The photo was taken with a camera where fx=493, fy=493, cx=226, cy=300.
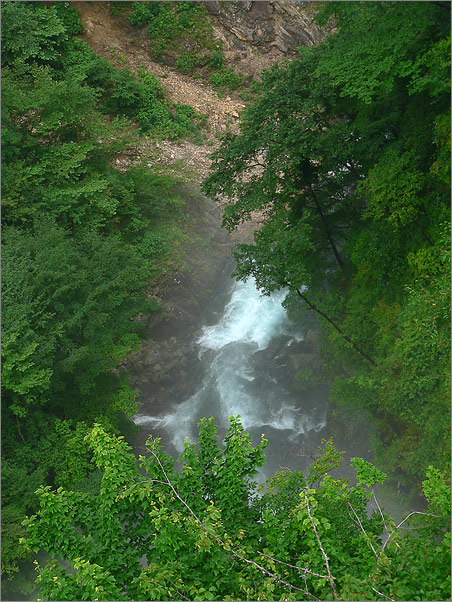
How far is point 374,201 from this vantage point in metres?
10.8

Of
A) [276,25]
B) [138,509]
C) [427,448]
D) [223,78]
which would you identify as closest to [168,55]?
[223,78]

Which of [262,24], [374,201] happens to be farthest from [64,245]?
[262,24]

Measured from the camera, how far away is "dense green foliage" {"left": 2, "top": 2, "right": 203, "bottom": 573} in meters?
11.7

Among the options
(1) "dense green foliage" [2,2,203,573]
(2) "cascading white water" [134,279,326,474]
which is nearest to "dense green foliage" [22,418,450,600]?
(1) "dense green foliage" [2,2,203,573]

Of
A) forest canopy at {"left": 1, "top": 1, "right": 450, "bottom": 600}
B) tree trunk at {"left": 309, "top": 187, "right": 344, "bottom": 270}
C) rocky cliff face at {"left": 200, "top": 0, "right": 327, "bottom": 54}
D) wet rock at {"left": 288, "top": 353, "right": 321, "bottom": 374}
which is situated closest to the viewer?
forest canopy at {"left": 1, "top": 1, "right": 450, "bottom": 600}

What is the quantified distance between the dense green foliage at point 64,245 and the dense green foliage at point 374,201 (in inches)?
171

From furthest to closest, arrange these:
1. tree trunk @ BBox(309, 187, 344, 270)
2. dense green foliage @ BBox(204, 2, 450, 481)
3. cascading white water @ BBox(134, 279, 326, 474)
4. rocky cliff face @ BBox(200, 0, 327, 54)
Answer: rocky cliff face @ BBox(200, 0, 327, 54)
cascading white water @ BBox(134, 279, 326, 474)
tree trunk @ BBox(309, 187, 344, 270)
dense green foliage @ BBox(204, 2, 450, 481)

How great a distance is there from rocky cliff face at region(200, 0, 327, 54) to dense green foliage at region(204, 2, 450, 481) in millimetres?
12969

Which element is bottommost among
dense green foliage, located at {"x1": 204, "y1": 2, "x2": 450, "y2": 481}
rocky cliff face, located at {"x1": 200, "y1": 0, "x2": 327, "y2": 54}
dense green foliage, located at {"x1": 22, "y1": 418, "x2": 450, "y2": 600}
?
dense green foliage, located at {"x1": 22, "y1": 418, "x2": 450, "y2": 600}

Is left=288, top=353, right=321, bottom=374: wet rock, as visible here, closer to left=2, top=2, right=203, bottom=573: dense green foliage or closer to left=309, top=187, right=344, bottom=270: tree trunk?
left=309, top=187, right=344, bottom=270: tree trunk

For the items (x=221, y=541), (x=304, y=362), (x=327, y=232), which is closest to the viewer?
(x=221, y=541)

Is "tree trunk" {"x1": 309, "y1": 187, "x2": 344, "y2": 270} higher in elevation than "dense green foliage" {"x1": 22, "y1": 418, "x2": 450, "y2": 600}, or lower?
higher

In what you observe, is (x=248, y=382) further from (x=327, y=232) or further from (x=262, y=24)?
(x=262, y=24)

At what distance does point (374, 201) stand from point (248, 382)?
321 inches
